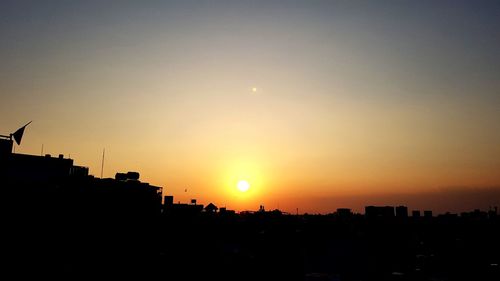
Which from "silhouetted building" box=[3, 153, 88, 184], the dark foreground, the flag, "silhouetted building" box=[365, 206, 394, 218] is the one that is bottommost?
the dark foreground

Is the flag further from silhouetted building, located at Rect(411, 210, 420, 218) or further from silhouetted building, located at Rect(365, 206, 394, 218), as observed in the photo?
silhouetted building, located at Rect(411, 210, 420, 218)

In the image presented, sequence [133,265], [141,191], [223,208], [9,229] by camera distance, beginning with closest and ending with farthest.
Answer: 1. [9,229]
2. [133,265]
3. [141,191]
4. [223,208]

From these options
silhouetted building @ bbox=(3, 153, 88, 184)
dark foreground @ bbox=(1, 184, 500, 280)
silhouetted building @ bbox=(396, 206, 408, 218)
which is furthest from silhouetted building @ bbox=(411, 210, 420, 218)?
silhouetted building @ bbox=(3, 153, 88, 184)

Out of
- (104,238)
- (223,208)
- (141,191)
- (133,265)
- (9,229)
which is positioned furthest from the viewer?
(223,208)

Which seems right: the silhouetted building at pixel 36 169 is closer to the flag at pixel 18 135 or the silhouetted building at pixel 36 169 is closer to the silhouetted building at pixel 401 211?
the flag at pixel 18 135

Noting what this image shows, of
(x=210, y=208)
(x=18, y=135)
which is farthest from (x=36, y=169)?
(x=210, y=208)

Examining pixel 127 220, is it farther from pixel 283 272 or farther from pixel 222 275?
pixel 283 272

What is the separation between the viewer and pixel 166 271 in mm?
37156

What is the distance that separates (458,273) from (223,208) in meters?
55.2

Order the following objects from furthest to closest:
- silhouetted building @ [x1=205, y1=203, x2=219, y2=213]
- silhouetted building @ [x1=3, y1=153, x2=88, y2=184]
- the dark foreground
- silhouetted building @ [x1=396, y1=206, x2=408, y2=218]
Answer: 1. silhouetted building @ [x1=396, y1=206, x2=408, y2=218]
2. silhouetted building @ [x1=205, y1=203, x2=219, y2=213]
3. silhouetted building @ [x1=3, y1=153, x2=88, y2=184]
4. the dark foreground

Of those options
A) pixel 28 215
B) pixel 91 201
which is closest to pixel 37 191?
pixel 28 215

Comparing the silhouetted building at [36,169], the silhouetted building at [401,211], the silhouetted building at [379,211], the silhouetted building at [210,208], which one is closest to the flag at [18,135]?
the silhouetted building at [36,169]

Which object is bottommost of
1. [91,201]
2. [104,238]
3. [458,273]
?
[458,273]

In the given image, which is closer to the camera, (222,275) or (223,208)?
(222,275)
